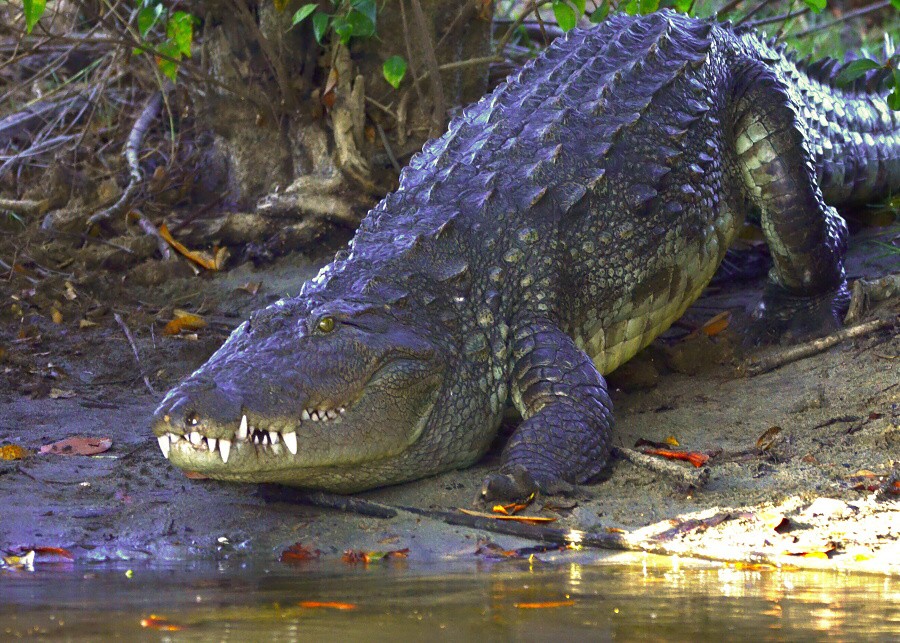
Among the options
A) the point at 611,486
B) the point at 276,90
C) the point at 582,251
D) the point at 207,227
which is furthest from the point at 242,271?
the point at 611,486

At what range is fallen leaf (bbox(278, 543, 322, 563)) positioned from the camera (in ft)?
9.92

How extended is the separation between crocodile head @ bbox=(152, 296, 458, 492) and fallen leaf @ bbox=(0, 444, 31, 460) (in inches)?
35.0

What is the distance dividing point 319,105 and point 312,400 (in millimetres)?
3224

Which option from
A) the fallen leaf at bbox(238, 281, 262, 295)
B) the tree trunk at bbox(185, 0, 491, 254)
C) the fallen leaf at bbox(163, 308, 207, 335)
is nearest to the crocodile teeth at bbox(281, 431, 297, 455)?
the fallen leaf at bbox(163, 308, 207, 335)

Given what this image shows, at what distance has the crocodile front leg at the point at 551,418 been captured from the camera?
3510 millimetres

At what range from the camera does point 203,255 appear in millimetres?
6012

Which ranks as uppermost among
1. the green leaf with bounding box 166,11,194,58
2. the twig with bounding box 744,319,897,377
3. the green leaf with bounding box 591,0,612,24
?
the green leaf with bounding box 591,0,612,24

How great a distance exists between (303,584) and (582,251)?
2.03m

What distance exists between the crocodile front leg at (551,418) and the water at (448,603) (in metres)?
0.60

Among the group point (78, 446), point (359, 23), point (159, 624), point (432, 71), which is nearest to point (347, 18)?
point (359, 23)

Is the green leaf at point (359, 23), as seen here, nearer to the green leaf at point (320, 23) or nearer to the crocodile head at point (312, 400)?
the green leaf at point (320, 23)

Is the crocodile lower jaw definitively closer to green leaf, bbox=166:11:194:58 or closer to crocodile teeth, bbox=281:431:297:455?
crocodile teeth, bbox=281:431:297:455

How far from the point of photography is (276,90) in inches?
245

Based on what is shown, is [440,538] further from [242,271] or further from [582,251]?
[242,271]
